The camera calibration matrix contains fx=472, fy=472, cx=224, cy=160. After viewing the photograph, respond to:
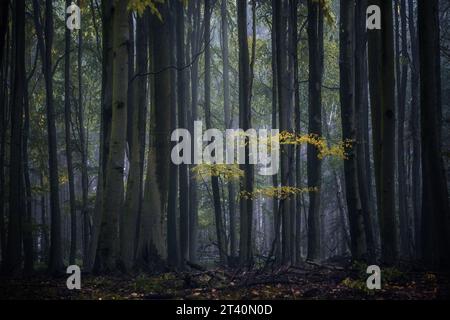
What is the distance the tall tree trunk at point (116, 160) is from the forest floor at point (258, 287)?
63cm

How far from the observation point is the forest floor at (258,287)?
7.75m

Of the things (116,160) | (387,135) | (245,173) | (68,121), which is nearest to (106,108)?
(116,160)

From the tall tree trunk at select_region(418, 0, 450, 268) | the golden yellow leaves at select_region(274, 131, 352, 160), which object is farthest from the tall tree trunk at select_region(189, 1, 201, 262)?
the tall tree trunk at select_region(418, 0, 450, 268)

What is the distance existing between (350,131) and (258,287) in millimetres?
5208

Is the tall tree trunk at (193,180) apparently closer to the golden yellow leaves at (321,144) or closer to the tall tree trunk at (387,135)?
the golden yellow leaves at (321,144)

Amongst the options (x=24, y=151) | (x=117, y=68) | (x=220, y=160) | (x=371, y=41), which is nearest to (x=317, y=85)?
(x=371, y=41)

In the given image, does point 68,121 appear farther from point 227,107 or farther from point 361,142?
point 361,142

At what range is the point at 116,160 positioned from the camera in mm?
10562

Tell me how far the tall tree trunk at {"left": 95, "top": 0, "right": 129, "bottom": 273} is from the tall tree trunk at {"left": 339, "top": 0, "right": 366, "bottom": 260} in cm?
550

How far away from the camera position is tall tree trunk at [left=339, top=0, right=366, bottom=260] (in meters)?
11.6

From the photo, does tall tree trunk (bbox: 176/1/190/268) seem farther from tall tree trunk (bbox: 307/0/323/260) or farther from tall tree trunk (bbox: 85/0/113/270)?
tall tree trunk (bbox: 307/0/323/260)

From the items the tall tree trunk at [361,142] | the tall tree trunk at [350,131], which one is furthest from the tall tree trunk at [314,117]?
the tall tree trunk at [350,131]
